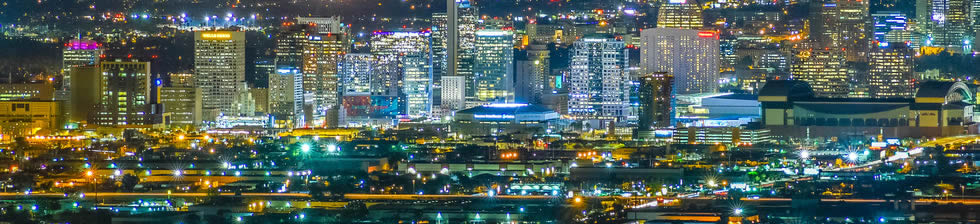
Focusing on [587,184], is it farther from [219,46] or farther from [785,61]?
[785,61]

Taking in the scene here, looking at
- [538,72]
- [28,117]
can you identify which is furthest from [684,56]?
[28,117]

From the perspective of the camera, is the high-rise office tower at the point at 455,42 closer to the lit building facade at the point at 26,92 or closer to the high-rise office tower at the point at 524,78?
the high-rise office tower at the point at 524,78

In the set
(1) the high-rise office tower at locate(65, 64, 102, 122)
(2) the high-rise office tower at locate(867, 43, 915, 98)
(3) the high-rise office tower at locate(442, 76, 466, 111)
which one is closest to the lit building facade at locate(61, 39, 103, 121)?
(1) the high-rise office tower at locate(65, 64, 102, 122)

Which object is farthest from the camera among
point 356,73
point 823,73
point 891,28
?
point 891,28

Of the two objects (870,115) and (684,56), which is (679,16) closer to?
(684,56)

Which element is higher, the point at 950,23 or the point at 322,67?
the point at 950,23

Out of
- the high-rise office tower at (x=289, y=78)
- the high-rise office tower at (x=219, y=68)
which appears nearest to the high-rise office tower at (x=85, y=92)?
the high-rise office tower at (x=219, y=68)
